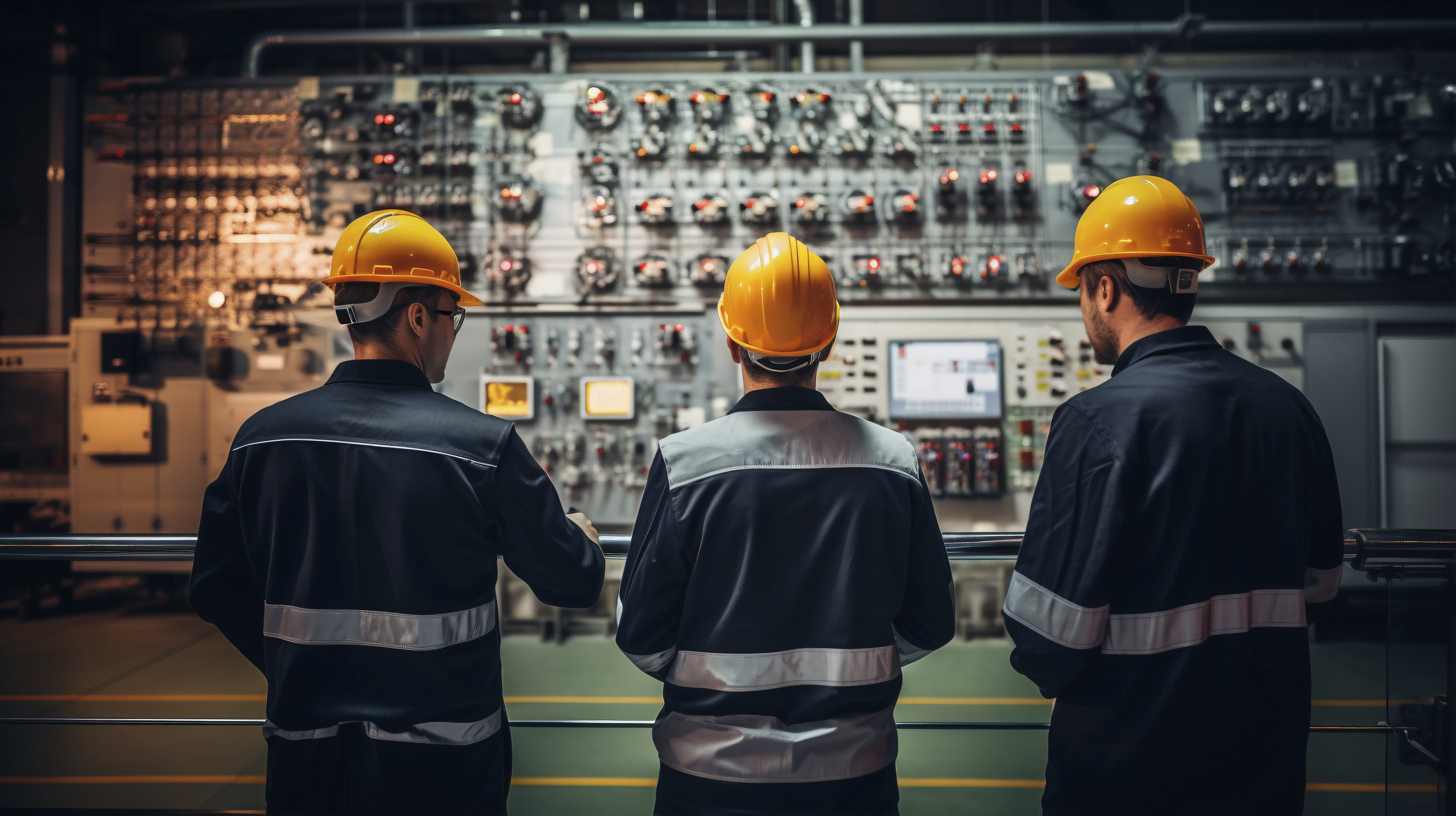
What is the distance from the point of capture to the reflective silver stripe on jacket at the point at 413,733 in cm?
137

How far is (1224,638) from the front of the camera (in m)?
1.27

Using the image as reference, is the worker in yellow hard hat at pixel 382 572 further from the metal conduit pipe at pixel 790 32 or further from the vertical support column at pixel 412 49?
the vertical support column at pixel 412 49

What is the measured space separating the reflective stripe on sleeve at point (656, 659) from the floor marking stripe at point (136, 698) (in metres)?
3.94

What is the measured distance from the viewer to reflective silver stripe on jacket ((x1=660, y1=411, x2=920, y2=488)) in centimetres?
126

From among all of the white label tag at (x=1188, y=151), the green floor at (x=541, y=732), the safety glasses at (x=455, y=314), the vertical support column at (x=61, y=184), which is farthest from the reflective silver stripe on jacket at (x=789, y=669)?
the vertical support column at (x=61, y=184)

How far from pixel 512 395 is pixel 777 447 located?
455cm

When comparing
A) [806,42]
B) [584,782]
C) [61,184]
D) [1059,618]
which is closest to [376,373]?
[1059,618]

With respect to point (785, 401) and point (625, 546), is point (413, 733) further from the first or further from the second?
point (785, 401)

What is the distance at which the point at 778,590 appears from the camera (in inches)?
49.6

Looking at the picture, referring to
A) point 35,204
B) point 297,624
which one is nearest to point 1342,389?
point 297,624

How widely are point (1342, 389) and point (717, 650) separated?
6.34 m

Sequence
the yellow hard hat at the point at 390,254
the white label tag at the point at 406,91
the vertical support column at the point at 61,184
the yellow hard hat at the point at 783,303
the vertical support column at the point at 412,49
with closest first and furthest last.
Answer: the yellow hard hat at the point at 783,303 < the yellow hard hat at the point at 390,254 < the white label tag at the point at 406,91 < the vertical support column at the point at 61,184 < the vertical support column at the point at 412,49

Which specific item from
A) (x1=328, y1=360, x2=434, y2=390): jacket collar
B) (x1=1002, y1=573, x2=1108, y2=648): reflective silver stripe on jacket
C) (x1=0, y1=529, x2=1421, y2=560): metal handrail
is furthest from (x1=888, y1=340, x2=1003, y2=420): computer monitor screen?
(x1=328, y1=360, x2=434, y2=390): jacket collar

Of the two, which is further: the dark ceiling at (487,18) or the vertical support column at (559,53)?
the dark ceiling at (487,18)
